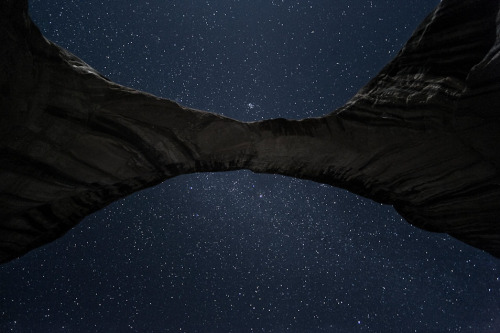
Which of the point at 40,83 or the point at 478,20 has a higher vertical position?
the point at 40,83

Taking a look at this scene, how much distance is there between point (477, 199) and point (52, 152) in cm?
424

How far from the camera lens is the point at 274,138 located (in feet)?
11.6

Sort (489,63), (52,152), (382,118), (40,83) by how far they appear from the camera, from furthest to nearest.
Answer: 1. (382,118)
2. (52,152)
3. (40,83)
4. (489,63)

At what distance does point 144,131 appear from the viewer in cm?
328

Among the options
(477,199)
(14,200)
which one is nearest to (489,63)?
(477,199)

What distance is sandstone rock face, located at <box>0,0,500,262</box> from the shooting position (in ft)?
9.62

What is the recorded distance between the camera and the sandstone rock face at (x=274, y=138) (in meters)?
2.93

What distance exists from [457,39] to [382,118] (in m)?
0.94

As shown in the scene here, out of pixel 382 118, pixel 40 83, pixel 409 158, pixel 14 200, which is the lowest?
pixel 409 158

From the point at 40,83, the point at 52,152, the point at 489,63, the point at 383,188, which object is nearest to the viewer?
the point at 489,63

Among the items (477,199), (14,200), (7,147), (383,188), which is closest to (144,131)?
(7,147)

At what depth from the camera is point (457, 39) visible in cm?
319

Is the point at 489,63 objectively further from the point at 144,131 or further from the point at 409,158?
the point at 144,131

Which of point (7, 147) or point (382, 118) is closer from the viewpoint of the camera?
point (7, 147)
